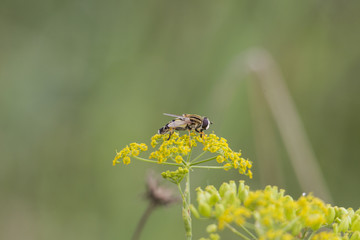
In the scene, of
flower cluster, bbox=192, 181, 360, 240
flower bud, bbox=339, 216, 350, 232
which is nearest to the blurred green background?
flower bud, bbox=339, 216, 350, 232

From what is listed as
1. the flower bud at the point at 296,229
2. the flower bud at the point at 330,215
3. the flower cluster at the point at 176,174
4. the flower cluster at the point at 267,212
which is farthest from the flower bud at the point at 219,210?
the flower bud at the point at 330,215

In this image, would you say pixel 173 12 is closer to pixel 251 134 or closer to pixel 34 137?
pixel 251 134

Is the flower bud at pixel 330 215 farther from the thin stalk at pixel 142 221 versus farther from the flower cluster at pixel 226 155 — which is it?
the thin stalk at pixel 142 221

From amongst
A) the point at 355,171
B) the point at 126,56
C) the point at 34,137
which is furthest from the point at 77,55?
the point at 355,171

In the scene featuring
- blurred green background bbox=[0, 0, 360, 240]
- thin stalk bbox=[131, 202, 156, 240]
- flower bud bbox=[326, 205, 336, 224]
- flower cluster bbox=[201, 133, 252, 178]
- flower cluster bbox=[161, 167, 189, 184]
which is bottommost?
flower bud bbox=[326, 205, 336, 224]

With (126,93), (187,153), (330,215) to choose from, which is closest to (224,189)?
(187,153)

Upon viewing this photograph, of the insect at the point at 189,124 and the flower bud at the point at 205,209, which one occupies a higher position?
the insect at the point at 189,124

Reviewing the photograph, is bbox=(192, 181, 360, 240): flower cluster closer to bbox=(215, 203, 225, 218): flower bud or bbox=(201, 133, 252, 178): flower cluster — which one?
bbox=(215, 203, 225, 218): flower bud

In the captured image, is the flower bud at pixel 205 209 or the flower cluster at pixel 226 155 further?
the flower cluster at pixel 226 155

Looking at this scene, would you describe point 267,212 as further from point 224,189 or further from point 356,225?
point 356,225

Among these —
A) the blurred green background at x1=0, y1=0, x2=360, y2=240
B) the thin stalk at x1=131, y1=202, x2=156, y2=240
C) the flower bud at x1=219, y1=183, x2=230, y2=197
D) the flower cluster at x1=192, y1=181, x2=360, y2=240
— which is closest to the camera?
the flower cluster at x1=192, y1=181, x2=360, y2=240
